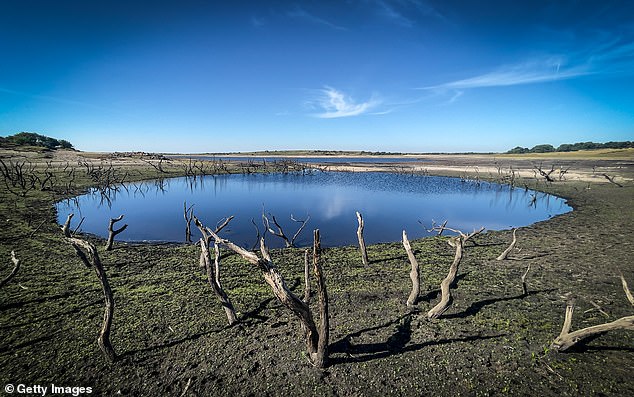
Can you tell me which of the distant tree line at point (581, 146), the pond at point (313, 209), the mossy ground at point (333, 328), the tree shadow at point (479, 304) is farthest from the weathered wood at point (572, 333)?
the distant tree line at point (581, 146)

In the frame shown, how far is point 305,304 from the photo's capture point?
25.3 feet

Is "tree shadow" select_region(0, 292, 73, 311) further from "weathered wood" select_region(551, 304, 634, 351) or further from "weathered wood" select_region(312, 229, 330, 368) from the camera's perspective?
"weathered wood" select_region(551, 304, 634, 351)

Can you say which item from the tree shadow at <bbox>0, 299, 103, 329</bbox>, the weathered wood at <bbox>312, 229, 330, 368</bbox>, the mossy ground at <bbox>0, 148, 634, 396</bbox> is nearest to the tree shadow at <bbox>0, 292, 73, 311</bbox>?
the mossy ground at <bbox>0, 148, 634, 396</bbox>

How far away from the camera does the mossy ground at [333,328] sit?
792cm

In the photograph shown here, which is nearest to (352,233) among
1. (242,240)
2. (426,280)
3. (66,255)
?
(242,240)

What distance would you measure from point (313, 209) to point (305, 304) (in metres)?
27.5

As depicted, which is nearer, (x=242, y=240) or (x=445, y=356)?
(x=445, y=356)

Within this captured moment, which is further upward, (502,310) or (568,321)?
(568,321)

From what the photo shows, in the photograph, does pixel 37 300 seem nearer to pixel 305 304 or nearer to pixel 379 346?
pixel 305 304

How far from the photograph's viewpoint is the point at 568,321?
852 centimetres

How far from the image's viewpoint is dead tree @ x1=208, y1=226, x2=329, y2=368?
7289mm

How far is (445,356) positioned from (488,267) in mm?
9088

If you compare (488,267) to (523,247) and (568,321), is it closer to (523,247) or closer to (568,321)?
(523,247)

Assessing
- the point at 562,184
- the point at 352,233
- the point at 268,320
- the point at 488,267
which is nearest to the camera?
the point at 268,320
